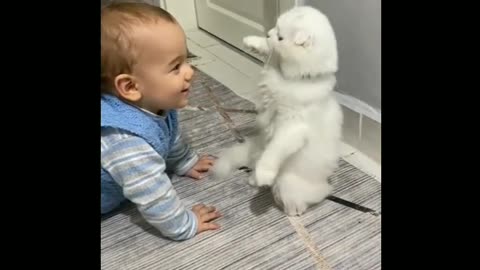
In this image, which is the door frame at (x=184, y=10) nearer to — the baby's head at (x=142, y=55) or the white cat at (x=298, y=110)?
the white cat at (x=298, y=110)

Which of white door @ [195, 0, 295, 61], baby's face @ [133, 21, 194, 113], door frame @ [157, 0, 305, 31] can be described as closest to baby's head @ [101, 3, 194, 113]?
baby's face @ [133, 21, 194, 113]

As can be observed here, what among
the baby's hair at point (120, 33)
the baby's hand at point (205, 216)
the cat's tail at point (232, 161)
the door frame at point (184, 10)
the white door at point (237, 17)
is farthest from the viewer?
the door frame at point (184, 10)

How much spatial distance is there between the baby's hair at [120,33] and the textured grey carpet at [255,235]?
13.6 inches

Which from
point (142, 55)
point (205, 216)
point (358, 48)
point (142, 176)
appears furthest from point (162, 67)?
point (358, 48)

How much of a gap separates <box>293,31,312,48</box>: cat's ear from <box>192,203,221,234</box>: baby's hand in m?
0.41

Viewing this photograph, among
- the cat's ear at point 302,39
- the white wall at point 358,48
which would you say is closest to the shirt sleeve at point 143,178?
the cat's ear at point 302,39

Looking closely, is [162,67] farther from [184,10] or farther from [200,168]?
[184,10]

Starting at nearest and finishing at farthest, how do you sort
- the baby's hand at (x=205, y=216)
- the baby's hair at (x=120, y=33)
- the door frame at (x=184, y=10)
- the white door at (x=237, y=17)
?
the baby's hair at (x=120, y=33)
the baby's hand at (x=205, y=216)
the white door at (x=237, y=17)
the door frame at (x=184, y=10)

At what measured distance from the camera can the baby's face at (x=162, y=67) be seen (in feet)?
2.90

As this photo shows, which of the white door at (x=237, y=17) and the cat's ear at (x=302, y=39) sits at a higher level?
the cat's ear at (x=302, y=39)

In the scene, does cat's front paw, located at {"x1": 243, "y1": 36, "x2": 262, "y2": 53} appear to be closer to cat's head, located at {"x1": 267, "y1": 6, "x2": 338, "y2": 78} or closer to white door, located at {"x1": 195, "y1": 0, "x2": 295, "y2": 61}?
cat's head, located at {"x1": 267, "y1": 6, "x2": 338, "y2": 78}

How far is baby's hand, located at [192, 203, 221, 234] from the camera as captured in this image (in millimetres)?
1046

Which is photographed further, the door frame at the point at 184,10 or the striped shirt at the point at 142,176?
the door frame at the point at 184,10
